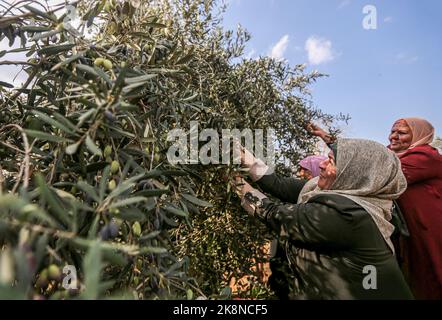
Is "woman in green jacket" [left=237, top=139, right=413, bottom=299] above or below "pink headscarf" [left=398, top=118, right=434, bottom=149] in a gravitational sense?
below

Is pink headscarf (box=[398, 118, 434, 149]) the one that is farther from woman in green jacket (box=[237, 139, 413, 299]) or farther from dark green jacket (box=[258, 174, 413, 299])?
dark green jacket (box=[258, 174, 413, 299])

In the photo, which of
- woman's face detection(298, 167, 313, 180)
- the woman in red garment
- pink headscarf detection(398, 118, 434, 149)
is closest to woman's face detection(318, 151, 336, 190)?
woman's face detection(298, 167, 313, 180)

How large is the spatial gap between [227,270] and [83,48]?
191 cm

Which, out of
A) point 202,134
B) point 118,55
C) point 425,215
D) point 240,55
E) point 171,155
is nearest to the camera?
point 118,55

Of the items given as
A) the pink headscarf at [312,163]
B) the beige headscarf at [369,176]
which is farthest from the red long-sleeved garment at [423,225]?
the beige headscarf at [369,176]

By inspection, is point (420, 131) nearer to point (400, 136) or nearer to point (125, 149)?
point (400, 136)

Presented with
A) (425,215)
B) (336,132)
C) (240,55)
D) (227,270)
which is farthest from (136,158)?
(336,132)

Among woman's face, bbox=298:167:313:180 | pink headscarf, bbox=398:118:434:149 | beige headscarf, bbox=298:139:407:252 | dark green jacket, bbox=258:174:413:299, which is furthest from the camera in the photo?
pink headscarf, bbox=398:118:434:149

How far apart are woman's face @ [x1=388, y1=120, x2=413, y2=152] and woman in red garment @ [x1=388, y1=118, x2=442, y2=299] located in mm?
265

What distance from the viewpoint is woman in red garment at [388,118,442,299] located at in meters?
2.62

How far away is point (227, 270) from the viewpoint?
8.86 feet

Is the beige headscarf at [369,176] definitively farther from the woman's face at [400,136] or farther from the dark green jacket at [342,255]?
the woman's face at [400,136]

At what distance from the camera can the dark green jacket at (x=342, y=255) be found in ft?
5.39

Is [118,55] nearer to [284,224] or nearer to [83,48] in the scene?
[83,48]
